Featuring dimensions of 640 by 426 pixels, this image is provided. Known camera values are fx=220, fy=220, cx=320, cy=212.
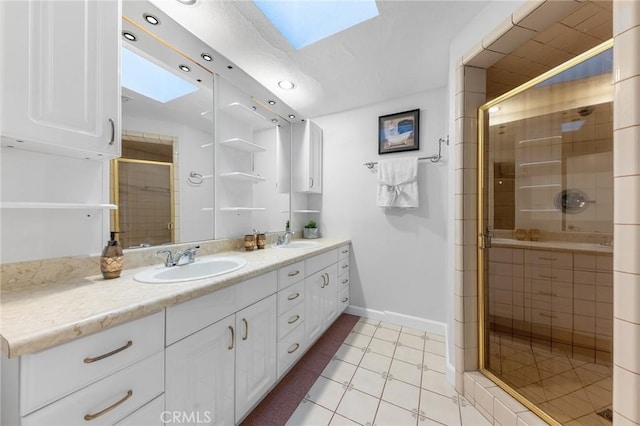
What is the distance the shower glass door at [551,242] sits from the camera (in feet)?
4.25

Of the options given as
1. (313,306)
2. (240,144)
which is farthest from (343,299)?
(240,144)

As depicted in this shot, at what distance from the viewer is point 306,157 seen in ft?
8.04

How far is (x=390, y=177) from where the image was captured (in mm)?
2246

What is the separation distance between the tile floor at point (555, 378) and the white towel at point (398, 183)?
123 cm

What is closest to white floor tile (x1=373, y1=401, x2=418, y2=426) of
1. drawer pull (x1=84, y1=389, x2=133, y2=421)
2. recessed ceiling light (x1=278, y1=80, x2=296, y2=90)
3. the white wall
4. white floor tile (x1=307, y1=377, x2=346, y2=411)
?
white floor tile (x1=307, y1=377, x2=346, y2=411)

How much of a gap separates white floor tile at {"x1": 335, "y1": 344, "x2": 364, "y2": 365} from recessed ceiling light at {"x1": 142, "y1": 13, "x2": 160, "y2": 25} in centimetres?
253

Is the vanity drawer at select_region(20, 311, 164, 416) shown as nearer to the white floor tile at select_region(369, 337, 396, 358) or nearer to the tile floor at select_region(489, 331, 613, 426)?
the white floor tile at select_region(369, 337, 396, 358)

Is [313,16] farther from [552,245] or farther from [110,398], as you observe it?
[552,245]

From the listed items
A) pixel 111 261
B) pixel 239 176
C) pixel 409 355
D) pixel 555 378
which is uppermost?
pixel 239 176

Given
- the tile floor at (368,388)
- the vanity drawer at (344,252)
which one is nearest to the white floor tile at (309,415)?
the tile floor at (368,388)

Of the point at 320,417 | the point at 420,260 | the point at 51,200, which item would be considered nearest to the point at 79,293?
the point at 51,200

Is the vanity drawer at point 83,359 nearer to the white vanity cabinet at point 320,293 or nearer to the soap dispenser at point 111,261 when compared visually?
the soap dispenser at point 111,261

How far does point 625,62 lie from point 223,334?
178 cm

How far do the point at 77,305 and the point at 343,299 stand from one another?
2047 millimetres
